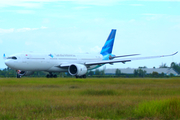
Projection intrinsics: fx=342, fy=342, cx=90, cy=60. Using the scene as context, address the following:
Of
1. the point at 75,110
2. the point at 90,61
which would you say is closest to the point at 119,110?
the point at 75,110

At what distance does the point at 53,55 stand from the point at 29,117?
33212 millimetres

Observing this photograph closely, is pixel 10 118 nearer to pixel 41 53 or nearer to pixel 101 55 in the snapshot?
pixel 41 53

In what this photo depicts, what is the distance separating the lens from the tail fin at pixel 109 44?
5269 cm

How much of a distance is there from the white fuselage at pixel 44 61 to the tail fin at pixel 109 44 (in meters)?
3.31

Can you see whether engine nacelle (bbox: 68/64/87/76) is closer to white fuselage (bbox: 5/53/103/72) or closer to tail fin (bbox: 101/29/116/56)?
white fuselage (bbox: 5/53/103/72)

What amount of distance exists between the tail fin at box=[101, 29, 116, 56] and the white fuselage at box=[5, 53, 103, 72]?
10.9 ft

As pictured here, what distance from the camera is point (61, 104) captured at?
13.7 m

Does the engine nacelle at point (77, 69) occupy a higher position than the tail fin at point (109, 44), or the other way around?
the tail fin at point (109, 44)

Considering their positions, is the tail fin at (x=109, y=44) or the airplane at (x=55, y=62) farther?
the tail fin at (x=109, y=44)

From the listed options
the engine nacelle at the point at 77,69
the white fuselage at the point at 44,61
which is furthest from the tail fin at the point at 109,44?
the engine nacelle at the point at 77,69

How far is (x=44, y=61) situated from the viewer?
1665 inches

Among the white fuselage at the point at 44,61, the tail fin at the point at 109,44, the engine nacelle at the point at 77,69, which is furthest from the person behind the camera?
the tail fin at the point at 109,44

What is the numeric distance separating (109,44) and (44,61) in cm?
1389

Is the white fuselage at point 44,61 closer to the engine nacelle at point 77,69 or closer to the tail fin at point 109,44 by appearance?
the engine nacelle at point 77,69
